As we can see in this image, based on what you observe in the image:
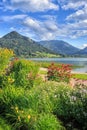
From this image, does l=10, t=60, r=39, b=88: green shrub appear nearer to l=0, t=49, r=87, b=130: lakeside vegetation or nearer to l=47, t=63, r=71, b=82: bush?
l=0, t=49, r=87, b=130: lakeside vegetation

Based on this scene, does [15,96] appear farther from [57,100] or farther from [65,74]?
[65,74]

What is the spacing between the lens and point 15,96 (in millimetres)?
9984

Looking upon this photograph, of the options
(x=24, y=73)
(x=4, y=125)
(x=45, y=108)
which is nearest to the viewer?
(x=4, y=125)

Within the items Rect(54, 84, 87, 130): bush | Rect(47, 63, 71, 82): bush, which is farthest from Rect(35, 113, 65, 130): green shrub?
Rect(47, 63, 71, 82): bush

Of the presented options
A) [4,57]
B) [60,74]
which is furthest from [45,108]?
[4,57]

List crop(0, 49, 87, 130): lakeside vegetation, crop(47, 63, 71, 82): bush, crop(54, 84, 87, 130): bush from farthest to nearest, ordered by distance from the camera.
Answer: crop(47, 63, 71, 82): bush → crop(54, 84, 87, 130): bush → crop(0, 49, 87, 130): lakeside vegetation

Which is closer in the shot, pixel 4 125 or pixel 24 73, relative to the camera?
pixel 4 125

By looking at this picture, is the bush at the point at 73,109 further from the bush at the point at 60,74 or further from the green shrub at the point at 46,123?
the bush at the point at 60,74

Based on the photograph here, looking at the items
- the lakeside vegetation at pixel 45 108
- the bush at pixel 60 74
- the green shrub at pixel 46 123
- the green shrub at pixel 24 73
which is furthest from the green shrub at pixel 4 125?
the bush at pixel 60 74

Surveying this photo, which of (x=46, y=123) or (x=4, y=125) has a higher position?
(x=46, y=123)

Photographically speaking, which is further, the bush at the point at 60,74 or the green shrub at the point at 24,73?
the bush at the point at 60,74

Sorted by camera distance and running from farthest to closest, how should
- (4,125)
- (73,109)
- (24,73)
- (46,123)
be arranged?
(24,73)
(73,109)
(4,125)
(46,123)

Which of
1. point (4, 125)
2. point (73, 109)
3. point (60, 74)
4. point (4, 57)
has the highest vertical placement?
point (4, 57)

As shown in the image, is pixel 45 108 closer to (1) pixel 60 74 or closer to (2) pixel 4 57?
(1) pixel 60 74
